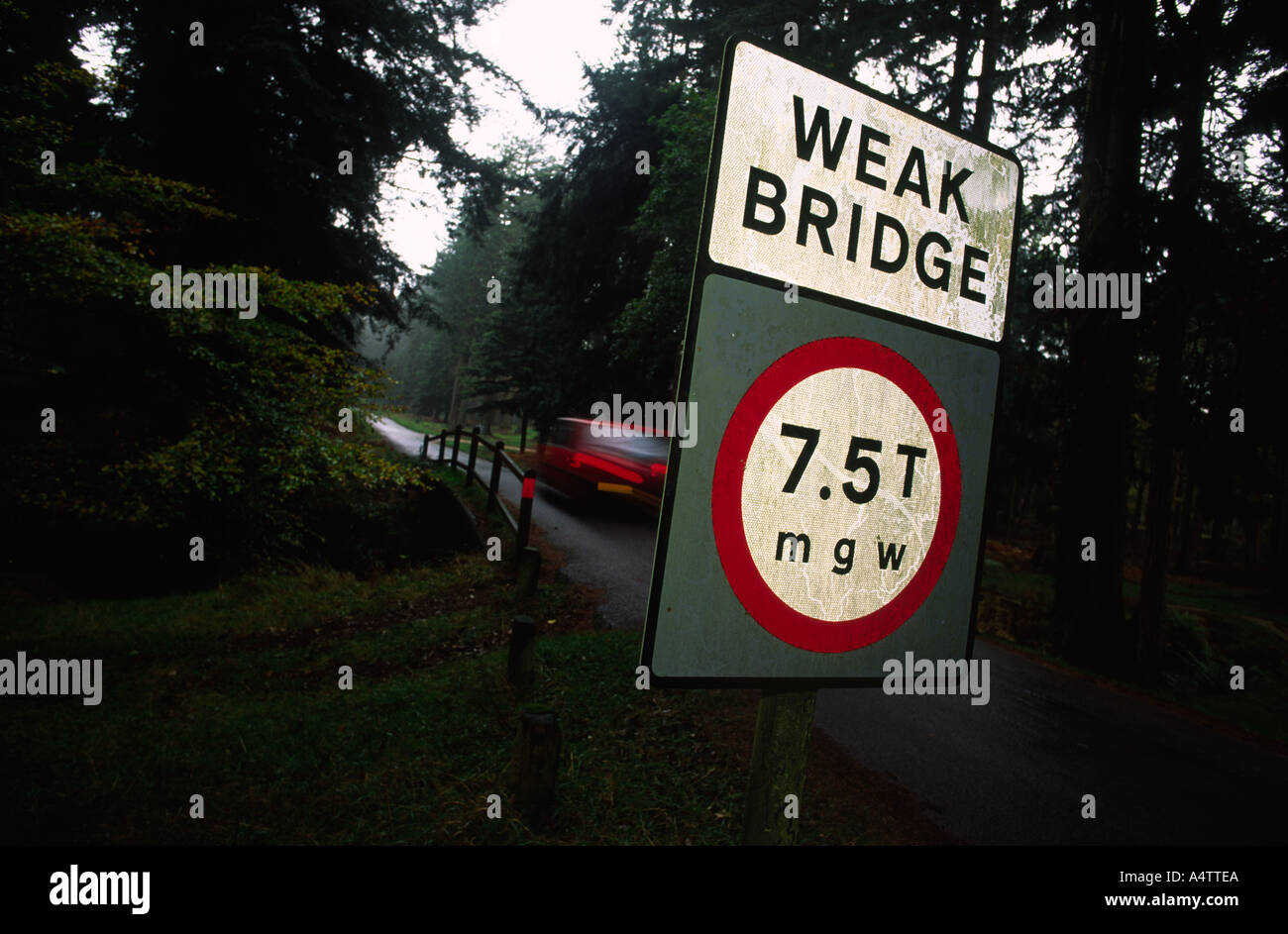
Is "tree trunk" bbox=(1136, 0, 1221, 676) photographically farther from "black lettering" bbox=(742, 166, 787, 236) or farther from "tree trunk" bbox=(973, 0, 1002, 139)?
"black lettering" bbox=(742, 166, 787, 236)

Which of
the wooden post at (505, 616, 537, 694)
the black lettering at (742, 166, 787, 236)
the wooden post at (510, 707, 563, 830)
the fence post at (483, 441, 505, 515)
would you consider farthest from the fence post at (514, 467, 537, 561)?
the black lettering at (742, 166, 787, 236)

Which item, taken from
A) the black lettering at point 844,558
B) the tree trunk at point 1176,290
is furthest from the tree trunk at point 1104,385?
the black lettering at point 844,558

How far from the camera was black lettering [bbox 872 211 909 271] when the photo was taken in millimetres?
1318

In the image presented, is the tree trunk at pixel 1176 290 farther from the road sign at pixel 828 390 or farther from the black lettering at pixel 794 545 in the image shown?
the black lettering at pixel 794 545

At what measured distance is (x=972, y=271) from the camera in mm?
1447

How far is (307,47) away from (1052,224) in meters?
15.9

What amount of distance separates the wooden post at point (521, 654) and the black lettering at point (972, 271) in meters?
4.90

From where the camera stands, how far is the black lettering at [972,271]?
56.5 inches

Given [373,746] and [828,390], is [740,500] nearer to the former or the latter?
[828,390]

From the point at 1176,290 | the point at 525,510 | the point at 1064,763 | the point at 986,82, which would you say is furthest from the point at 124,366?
the point at 986,82

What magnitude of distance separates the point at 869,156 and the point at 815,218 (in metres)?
0.24
